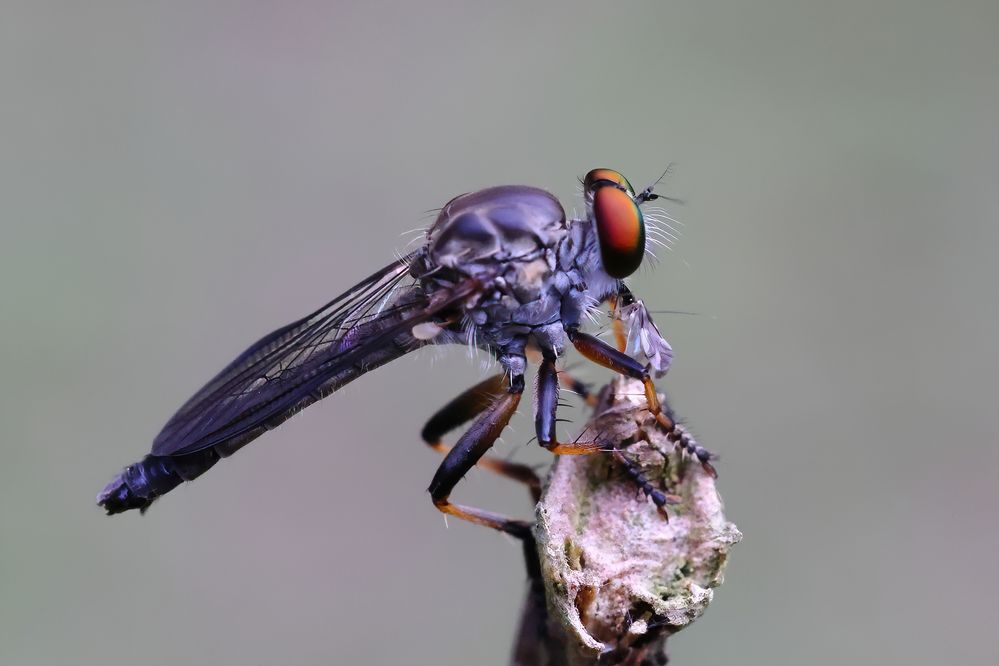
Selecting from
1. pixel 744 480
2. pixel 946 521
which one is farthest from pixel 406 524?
pixel 946 521

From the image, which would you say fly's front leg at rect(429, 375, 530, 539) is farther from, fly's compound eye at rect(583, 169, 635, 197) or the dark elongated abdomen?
fly's compound eye at rect(583, 169, 635, 197)

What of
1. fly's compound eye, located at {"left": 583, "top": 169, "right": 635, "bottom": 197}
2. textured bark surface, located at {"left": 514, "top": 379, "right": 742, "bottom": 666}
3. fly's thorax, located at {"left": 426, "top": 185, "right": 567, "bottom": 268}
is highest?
fly's compound eye, located at {"left": 583, "top": 169, "right": 635, "bottom": 197}

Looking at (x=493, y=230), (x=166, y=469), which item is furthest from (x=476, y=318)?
(x=166, y=469)

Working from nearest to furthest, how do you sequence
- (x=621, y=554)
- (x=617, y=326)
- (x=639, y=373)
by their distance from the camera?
(x=621, y=554) → (x=639, y=373) → (x=617, y=326)

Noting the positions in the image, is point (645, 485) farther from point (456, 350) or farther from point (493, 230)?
point (456, 350)

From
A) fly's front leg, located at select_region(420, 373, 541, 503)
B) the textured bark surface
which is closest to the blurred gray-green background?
fly's front leg, located at select_region(420, 373, 541, 503)

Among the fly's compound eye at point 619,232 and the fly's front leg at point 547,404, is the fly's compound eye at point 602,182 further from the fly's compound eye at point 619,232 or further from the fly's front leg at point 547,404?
the fly's front leg at point 547,404
